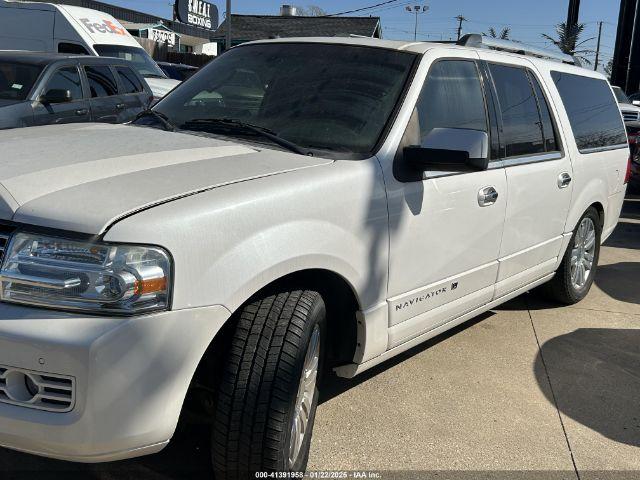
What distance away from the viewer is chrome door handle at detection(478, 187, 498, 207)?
11.8ft

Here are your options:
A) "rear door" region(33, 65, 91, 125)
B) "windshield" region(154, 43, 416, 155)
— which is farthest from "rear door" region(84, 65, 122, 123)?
"windshield" region(154, 43, 416, 155)

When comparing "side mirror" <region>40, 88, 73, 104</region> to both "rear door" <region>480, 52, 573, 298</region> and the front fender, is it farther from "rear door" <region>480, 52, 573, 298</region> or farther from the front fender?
the front fender

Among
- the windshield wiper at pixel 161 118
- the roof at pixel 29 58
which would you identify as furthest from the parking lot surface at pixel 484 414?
the roof at pixel 29 58

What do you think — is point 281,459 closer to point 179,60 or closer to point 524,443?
point 524,443

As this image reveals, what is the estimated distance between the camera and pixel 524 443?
129 inches

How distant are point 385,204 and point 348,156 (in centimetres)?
27

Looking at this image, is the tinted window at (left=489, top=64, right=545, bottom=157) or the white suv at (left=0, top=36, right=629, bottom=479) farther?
the tinted window at (left=489, top=64, right=545, bottom=157)

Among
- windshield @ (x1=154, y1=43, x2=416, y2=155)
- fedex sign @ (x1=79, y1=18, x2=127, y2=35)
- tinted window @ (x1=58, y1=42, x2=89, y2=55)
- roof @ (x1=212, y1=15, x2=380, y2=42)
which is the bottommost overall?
windshield @ (x1=154, y1=43, x2=416, y2=155)

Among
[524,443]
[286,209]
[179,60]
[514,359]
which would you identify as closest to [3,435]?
[286,209]

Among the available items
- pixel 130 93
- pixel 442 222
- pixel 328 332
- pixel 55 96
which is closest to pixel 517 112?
pixel 442 222

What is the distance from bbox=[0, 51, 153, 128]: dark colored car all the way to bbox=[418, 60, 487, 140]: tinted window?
5.35 m

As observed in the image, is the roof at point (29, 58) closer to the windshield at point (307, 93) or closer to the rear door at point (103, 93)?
the rear door at point (103, 93)

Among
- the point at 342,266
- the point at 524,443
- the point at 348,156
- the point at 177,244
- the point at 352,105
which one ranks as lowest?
the point at 524,443

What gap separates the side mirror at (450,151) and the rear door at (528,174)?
2.86ft
